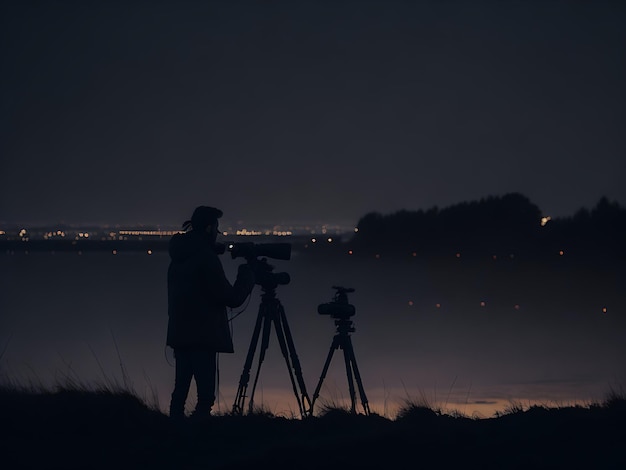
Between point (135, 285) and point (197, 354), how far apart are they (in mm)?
70914

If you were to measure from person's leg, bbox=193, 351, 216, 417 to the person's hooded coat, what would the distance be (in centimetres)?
9

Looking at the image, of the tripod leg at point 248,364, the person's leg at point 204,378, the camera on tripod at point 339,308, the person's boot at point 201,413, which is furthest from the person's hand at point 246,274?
the camera on tripod at point 339,308

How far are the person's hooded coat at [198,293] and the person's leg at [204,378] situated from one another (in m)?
0.09

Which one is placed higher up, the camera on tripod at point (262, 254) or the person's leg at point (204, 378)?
the camera on tripod at point (262, 254)

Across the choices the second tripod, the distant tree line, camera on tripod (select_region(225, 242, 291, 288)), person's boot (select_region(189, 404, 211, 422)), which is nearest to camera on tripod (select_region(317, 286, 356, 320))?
the second tripod

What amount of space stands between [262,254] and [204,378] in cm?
135

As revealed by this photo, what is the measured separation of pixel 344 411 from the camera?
9.86m

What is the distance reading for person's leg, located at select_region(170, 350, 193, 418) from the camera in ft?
32.1

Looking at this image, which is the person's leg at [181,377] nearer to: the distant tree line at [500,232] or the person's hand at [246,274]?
the person's hand at [246,274]

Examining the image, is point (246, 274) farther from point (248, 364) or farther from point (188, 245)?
point (248, 364)

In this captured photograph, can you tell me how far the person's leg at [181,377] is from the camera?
32.1 ft

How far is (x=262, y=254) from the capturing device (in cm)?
1045

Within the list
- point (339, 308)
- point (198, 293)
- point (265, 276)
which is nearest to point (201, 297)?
point (198, 293)

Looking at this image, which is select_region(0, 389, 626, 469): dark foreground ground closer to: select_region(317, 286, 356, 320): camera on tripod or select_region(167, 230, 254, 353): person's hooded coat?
select_region(167, 230, 254, 353): person's hooded coat
